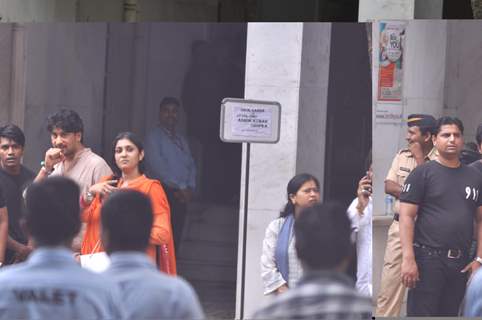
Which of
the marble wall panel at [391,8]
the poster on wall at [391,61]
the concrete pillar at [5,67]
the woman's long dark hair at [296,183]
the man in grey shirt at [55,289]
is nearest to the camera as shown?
the man in grey shirt at [55,289]

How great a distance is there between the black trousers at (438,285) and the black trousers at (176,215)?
Result: 144 cm

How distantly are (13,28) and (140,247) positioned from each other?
218cm

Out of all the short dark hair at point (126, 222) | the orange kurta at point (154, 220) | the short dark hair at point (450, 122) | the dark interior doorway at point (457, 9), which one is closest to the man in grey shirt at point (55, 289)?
the short dark hair at point (126, 222)

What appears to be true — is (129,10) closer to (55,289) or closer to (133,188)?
(133,188)

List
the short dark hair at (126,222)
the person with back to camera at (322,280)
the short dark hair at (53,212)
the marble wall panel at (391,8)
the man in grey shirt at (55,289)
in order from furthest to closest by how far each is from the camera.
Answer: the marble wall panel at (391,8) → the short dark hair at (53,212) → the short dark hair at (126,222) → the man in grey shirt at (55,289) → the person with back to camera at (322,280)

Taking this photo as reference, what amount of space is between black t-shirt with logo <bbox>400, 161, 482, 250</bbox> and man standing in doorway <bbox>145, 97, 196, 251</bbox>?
1360mm

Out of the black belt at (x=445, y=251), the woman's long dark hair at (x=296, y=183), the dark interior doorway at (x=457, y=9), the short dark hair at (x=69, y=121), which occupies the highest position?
the dark interior doorway at (x=457, y=9)

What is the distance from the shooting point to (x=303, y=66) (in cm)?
685

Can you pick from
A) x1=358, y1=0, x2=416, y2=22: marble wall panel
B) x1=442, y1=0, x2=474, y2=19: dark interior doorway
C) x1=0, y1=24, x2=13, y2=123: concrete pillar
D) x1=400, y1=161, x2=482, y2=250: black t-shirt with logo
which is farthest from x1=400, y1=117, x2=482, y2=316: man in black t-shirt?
x1=442, y1=0, x2=474, y2=19: dark interior doorway

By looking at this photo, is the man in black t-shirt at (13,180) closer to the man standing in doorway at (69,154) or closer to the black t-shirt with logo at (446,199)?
the man standing in doorway at (69,154)

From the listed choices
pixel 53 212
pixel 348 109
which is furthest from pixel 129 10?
pixel 53 212

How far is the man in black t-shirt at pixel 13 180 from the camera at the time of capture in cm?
701

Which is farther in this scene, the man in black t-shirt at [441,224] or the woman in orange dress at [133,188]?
the man in black t-shirt at [441,224]

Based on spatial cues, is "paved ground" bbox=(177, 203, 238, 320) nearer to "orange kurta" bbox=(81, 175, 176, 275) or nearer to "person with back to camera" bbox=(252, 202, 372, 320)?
"orange kurta" bbox=(81, 175, 176, 275)
